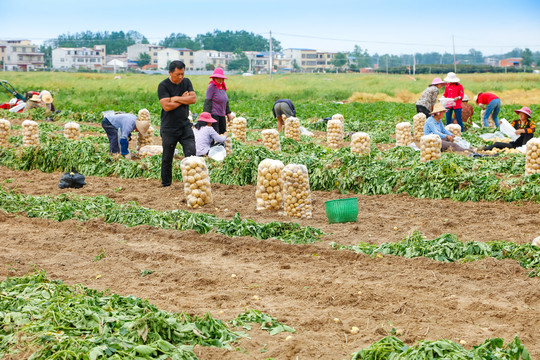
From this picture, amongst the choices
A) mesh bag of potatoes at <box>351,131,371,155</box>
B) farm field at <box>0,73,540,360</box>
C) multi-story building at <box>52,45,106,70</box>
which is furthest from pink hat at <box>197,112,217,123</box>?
multi-story building at <box>52,45,106,70</box>

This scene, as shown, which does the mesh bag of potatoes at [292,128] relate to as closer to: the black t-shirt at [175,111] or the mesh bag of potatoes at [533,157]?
the black t-shirt at [175,111]

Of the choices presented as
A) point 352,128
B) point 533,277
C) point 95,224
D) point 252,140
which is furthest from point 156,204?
point 352,128

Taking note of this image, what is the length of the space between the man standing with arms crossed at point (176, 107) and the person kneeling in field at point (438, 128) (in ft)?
15.3

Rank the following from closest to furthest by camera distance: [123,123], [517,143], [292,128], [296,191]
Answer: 1. [296,191]
2. [123,123]
3. [517,143]
4. [292,128]

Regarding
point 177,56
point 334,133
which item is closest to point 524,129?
point 334,133

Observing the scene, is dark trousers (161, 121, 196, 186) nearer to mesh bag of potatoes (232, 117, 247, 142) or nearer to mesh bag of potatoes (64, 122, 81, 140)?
mesh bag of potatoes (64, 122, 81, 140)

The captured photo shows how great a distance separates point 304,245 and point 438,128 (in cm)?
622

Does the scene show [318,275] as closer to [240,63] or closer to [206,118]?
[206,118]

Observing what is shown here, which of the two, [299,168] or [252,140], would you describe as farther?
[252,140]

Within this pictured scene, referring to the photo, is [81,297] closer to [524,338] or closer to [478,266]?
[524,338]

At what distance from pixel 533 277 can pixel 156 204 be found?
540cm

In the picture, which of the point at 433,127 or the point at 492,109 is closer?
the point at 433,127

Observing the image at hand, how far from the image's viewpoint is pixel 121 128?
12578mm

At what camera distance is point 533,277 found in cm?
603
